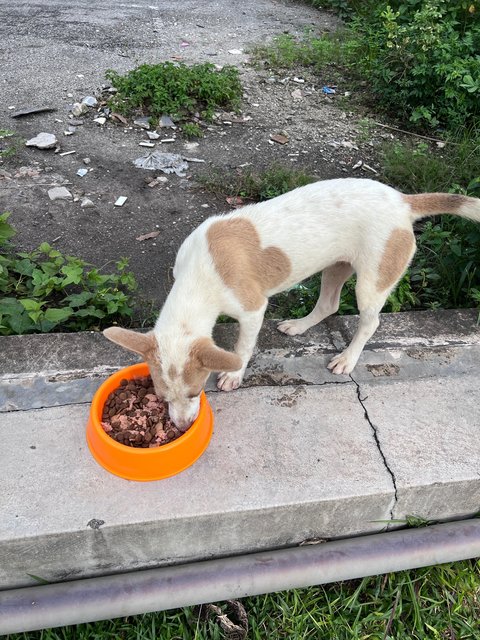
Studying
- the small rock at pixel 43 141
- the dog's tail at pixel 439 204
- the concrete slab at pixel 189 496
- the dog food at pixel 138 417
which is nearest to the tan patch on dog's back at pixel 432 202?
the dog's tail at pixel 439 204

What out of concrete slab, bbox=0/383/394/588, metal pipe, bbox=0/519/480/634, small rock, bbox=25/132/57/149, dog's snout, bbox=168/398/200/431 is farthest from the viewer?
small rock, bbox=25/132/57/149

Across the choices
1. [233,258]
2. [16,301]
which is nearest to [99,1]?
[16,301]

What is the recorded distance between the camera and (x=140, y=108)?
6.56 metres

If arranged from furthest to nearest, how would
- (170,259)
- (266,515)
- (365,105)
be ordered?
(365,105) → (170,259) → (266,515)

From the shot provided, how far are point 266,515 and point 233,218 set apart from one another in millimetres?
1641

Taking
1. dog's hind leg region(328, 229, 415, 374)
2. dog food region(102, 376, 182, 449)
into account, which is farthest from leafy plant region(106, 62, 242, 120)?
dog food region(102, 376, 182, 449)

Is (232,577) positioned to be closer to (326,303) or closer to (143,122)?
(326,303)

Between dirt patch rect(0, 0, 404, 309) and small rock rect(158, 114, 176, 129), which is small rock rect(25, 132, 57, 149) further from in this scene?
small rock rect(158, 114, 176, 129)

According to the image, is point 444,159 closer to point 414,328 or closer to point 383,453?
point 414,328

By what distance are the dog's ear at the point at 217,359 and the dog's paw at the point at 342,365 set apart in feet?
3.13

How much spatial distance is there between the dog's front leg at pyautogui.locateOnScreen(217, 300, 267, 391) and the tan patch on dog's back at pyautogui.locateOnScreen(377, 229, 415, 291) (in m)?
0.71

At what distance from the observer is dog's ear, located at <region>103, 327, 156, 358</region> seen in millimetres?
2615

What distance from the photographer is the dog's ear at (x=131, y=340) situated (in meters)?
2.62

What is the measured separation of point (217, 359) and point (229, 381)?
2.18 feet
